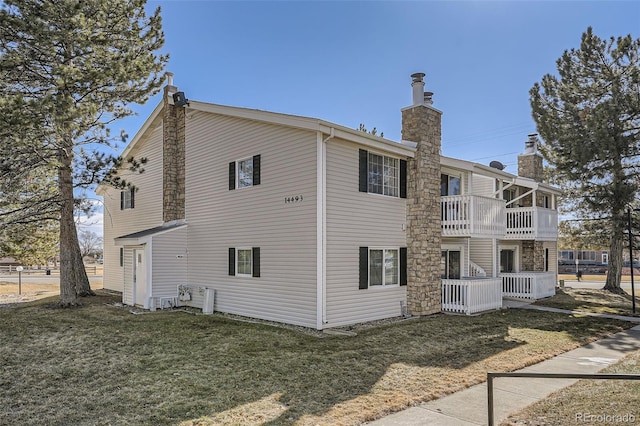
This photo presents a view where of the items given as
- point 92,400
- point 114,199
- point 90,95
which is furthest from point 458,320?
point 114,199

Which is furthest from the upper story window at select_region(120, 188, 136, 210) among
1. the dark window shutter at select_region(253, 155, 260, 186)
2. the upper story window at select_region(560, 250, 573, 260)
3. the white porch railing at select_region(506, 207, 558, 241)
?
the upper story window at select_region(560, 250, 573, 260)

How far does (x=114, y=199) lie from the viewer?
20.8m

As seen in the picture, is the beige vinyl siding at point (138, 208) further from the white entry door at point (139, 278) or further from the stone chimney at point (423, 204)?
the stone chimney at point (423, 204)

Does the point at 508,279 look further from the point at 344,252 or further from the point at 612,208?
the point at 344,252

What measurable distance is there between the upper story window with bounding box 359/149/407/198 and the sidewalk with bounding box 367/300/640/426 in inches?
242

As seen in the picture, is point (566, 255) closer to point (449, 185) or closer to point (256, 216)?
point (449, 185)

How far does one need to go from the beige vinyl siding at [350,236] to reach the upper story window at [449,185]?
3.79m

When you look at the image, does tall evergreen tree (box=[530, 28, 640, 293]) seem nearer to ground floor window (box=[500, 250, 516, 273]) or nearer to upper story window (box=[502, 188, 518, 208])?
upper story window (box=[502, 188, 518, 208])

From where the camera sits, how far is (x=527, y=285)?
17.5 meters

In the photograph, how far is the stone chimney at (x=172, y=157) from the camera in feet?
53.2

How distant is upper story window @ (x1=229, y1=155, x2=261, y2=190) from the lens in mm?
12625

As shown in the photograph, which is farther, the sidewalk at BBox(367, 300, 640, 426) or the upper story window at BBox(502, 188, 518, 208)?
the upper story window at BBox(502, 188, 518, 208)

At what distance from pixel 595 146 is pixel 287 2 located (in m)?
14.5

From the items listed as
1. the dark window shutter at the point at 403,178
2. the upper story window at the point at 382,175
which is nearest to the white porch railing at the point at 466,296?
the dark window shutter at the point at 403,178
